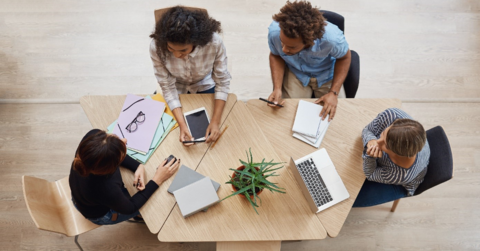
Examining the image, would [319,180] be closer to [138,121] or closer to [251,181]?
[251,181]

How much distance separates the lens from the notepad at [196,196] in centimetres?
168

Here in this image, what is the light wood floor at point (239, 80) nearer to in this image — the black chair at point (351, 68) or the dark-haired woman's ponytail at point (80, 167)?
the black chair at point (351, 68)

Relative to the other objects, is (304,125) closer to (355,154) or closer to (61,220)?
(355,154)

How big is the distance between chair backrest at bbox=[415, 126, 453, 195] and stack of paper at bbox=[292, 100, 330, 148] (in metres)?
0.58

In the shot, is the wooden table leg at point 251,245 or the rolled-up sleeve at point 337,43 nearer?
the wooden table leg at point 251,245

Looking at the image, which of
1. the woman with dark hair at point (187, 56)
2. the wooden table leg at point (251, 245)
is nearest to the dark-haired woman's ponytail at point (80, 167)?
the woman with dark hair at point (187, 56)

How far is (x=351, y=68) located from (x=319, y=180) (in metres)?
0.83

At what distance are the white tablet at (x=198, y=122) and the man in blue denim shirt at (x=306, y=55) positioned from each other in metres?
0.39

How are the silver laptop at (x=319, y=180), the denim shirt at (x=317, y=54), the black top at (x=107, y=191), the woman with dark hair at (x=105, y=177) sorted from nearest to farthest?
the woman with dark hair at (x=105, y=177)
the black top at (x=107, y=191)
the silver laptop at (x=319, y=180)
the denim shirt at (x=317, y=54)

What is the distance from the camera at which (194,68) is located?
203 centimetres

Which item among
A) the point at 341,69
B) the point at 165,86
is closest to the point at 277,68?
the point at 341,69

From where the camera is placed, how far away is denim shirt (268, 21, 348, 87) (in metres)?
1.97

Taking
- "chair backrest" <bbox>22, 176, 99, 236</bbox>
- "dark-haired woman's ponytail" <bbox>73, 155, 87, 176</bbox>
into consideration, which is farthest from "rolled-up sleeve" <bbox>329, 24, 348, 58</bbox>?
"chair backrest" <bbox>22, 176, 99, 236</bbox>

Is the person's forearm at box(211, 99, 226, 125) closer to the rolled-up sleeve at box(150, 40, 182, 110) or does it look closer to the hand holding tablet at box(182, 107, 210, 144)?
the hand holding tablet at box(182, 107, 210, 144)
